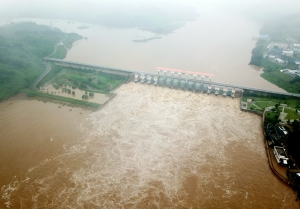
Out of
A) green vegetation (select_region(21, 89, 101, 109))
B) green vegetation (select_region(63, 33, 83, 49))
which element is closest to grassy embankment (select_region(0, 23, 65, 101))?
green vegetation (select_region(63, 33, 83, 49))

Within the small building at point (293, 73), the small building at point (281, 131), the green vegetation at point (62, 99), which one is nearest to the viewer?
the small building at point (281, 131)

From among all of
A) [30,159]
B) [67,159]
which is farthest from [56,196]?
[30,159]

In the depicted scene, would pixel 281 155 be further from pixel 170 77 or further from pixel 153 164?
pixel 170 77

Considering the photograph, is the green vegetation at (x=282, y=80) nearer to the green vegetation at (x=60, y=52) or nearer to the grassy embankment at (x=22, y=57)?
the grassy embankment at (x=22, y=57)

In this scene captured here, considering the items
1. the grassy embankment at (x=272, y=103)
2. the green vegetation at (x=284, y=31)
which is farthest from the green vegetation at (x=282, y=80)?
the green vegetation at (x=284, y=31)

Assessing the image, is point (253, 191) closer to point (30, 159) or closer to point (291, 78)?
point (30, 159)

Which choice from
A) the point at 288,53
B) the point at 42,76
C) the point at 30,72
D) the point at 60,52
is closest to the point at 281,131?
the point at 288,53
